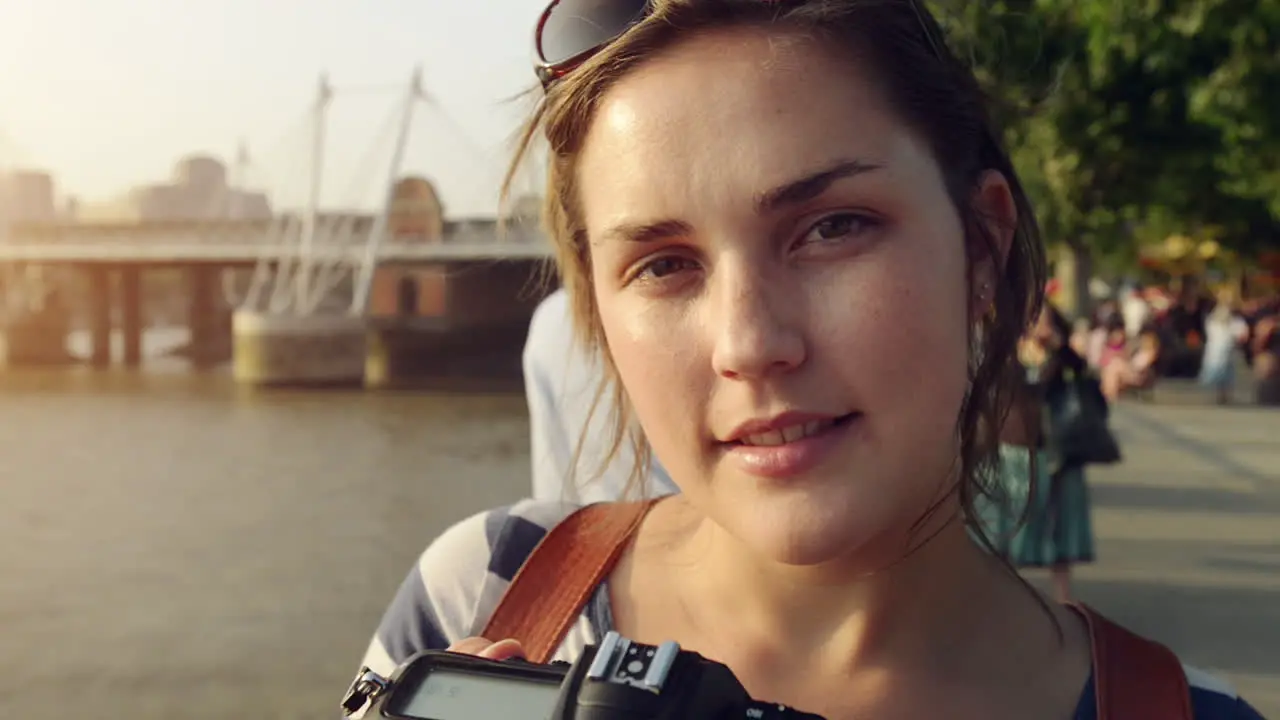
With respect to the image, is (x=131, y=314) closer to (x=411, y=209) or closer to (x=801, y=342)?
(x=411, y=209)

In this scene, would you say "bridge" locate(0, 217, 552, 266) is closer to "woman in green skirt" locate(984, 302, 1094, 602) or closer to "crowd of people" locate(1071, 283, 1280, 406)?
"crowd of people" locate(1071, 283, 1280, 406)

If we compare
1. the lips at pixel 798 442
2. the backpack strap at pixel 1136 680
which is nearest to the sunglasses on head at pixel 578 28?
the lips at pixel 798 442

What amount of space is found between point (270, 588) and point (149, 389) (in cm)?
2774

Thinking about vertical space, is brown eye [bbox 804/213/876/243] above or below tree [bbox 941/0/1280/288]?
below

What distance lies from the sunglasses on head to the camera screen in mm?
589

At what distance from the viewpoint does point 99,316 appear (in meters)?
45.2

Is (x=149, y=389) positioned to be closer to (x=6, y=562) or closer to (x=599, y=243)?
(x=6, y=562)

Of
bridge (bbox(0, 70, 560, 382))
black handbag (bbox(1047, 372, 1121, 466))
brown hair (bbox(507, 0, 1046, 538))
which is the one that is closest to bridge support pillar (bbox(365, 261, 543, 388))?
bridge (bbox(0, 70, 560, 382))

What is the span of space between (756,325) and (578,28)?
36 centimetres

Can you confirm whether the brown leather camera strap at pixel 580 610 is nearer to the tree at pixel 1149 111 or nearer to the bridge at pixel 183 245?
the tree at pixel 1149 111

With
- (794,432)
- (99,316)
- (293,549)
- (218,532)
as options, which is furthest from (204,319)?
Result: (794,432)

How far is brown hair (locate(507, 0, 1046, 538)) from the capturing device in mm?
1211

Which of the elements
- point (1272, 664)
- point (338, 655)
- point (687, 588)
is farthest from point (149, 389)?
point (687, 588)

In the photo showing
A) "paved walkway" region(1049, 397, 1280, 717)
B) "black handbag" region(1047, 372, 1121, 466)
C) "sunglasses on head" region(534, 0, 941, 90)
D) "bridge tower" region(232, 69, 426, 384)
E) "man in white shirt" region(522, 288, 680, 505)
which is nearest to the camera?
"sunglasses on head" region(534, 0, 941, 90)
